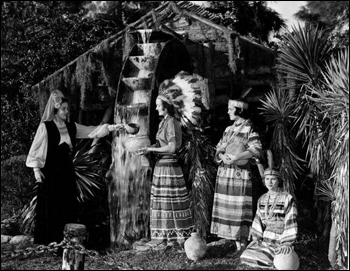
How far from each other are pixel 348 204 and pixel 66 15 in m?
8.90

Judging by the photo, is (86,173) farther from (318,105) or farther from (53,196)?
(318,105)

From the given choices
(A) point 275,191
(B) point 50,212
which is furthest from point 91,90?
(A) point 275,191

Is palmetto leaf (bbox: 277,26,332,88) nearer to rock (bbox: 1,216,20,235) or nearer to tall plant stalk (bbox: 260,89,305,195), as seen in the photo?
tall plant stalk (bbox: 260,89,305,195)

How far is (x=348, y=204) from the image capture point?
6.14 metres

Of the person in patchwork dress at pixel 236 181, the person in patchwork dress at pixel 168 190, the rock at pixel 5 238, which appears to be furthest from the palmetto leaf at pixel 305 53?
the rock at pixel 5 238

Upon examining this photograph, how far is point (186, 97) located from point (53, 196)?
222 centimetres

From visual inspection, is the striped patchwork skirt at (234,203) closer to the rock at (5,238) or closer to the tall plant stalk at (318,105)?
the tall plant stalk at (318,105)

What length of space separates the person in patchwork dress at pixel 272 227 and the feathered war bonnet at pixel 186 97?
1.45 m

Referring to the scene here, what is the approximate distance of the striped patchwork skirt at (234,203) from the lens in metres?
6.77

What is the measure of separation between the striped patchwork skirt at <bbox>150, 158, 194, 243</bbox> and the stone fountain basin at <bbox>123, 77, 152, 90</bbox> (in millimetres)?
1358

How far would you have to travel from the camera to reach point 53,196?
6867 mm

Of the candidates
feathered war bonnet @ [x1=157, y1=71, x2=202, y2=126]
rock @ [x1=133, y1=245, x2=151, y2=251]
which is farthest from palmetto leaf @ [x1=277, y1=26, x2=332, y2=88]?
rock @ [x1=133, y1=245, x2=151, y2=251]

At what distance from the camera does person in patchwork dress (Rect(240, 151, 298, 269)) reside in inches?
241

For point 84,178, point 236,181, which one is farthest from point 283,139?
point 84,178
